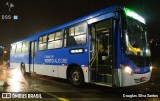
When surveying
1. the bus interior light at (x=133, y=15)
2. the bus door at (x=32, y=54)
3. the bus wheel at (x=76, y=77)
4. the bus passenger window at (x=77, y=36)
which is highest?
the bus interior light at (x=133, y=15)

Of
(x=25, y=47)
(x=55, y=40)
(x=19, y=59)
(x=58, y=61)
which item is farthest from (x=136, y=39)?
(x=19, y=59)

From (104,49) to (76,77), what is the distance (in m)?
2.30

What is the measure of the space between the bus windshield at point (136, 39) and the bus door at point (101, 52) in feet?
2.59

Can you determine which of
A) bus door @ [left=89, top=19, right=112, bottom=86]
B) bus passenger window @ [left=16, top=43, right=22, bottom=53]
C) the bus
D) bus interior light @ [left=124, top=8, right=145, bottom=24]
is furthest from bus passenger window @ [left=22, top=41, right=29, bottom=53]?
bus interior light @ [left=124, top=8, right=145, bottom=24]

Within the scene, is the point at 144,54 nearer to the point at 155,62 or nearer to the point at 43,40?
the point at 43,40

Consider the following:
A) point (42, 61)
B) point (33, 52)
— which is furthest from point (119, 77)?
point (33, 52)

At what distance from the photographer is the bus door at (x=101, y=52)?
881 cm

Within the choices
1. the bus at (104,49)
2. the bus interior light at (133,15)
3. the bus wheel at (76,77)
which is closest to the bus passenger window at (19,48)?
the bus at (104,49)

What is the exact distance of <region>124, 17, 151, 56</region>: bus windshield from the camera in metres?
8.23

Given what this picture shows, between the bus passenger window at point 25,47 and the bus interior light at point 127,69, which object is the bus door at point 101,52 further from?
the bus passenger window at point 25,47

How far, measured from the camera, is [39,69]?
1469 cm

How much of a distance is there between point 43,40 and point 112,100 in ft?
26.4

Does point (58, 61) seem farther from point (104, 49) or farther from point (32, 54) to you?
point (32, 54)

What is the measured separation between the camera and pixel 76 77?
1053 centimetres
